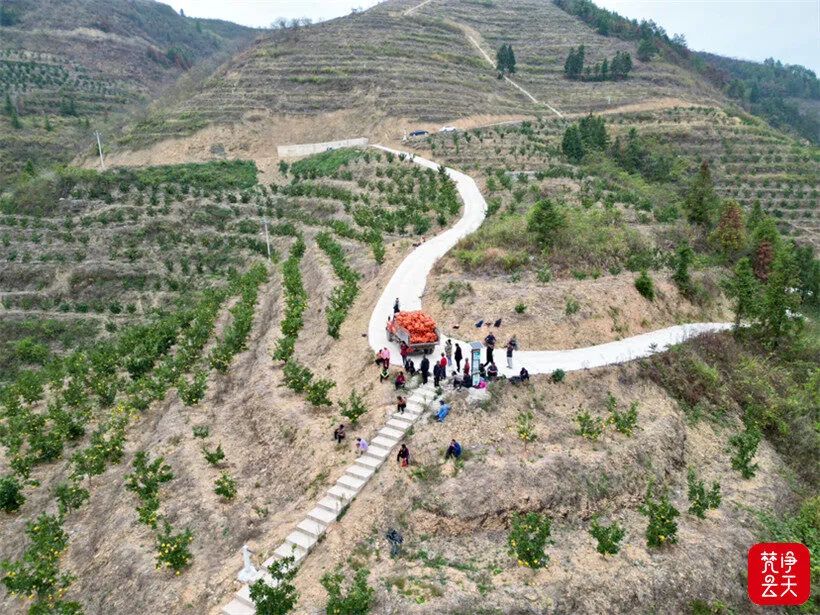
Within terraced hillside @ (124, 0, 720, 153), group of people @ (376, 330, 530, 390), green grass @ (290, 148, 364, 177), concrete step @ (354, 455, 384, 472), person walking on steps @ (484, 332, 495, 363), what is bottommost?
concrete step @ (354, 455, 384, 472)

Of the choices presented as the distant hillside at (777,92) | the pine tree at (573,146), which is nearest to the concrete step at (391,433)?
the pine tree at (573,146)

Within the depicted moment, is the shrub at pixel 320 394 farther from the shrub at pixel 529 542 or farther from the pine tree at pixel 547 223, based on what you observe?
the pine tree at pixel 547 223

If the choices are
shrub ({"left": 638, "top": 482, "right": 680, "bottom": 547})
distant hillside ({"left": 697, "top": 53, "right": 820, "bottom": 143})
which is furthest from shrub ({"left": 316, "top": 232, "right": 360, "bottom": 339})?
distant hillside ({"left": 697, "top": 53, "right": 820, "bottom": 143})

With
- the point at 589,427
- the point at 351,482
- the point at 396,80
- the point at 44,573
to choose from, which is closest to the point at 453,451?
→ the point at 351,482

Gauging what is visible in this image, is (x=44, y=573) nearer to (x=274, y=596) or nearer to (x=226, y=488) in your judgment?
(x=226, y=488)

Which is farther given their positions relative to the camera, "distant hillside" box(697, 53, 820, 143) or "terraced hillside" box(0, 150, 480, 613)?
"distant hillside" box(697, 53, 820, 143)

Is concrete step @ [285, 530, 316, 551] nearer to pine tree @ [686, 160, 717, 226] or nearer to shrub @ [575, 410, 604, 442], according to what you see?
shrub @ [575, 410, 604, 442]
